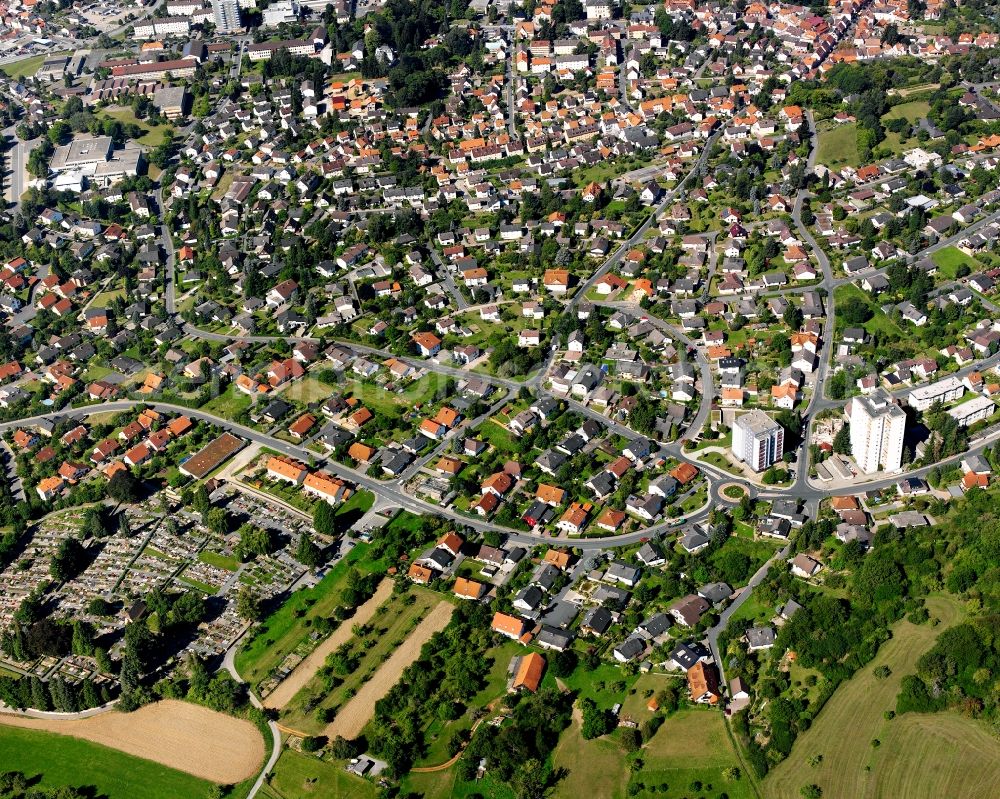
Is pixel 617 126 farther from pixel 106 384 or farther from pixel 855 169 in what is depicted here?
pixel 106 384

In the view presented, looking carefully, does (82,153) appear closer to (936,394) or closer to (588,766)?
(936,394)

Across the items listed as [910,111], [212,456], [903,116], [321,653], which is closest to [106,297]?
[212,456]

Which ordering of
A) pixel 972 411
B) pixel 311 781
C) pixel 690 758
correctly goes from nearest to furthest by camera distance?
pixel 690 758 < pixel 311 781 < pixel 972 411

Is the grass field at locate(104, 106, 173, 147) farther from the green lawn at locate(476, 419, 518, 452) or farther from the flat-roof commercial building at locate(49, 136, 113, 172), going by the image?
the green lawn at locate(476, 419, 518, 452)

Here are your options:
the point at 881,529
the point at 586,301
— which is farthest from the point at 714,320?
the point at 881,529

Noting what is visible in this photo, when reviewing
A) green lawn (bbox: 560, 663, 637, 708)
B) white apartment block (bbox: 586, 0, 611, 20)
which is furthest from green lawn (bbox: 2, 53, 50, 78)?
green lawn (bbox: 560, 663, 637, 708)
